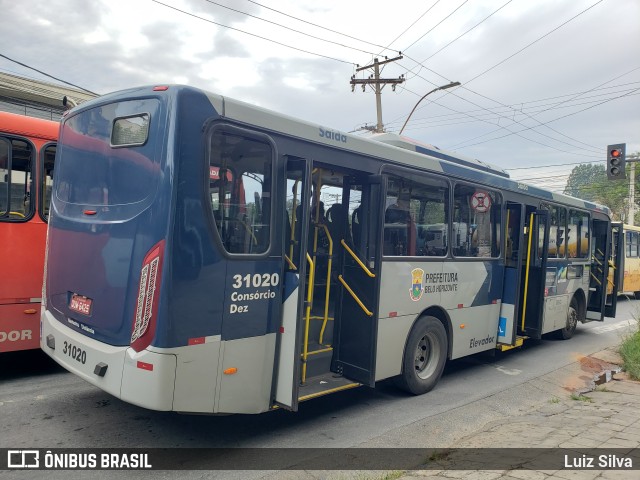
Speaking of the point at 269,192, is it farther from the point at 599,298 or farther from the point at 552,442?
the point at 599,298

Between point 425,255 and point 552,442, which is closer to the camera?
point 552,442

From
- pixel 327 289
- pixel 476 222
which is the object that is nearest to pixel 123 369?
pixel 327 289

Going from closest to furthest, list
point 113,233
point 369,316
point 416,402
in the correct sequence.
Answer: point 113,233, point 369,316, point 416,402

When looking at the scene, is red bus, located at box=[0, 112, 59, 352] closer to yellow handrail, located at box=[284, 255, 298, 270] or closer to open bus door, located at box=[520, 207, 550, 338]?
yellow handrail, located at box=[284, 255, 298, 270]

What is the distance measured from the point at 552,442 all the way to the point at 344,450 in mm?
1893

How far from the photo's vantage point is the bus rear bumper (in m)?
3.65

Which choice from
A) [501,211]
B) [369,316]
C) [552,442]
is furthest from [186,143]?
[501,211]

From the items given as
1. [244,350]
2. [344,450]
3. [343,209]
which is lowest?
[344,450]

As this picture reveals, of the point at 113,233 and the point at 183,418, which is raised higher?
the point at 113,233

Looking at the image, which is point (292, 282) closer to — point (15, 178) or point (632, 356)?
point (15, 178)

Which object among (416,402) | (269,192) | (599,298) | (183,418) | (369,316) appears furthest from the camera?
(599,298)

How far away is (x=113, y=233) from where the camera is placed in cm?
413

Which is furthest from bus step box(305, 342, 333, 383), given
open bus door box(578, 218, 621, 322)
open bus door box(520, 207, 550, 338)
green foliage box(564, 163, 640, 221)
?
green foliage box(564, 163, 640, 221)

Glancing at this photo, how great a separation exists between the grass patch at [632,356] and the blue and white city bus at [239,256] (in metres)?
2.82
